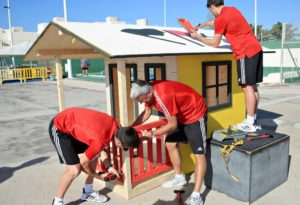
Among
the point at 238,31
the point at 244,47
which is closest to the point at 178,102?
the point at 244,47

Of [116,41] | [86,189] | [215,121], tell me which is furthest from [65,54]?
[215,121]

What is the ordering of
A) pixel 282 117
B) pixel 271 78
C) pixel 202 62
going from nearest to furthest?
pixel 202 62 < pixel 282 117 < pixel 271 78

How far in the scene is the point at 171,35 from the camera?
5527 mm

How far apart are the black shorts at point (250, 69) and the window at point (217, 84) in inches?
29.6

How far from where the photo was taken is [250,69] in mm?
4496

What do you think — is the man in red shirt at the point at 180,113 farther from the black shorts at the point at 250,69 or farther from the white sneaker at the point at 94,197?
the white sneaker at the point at 94,197

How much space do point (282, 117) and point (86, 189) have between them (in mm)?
7184

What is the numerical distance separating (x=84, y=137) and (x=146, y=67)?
2230 millimetres

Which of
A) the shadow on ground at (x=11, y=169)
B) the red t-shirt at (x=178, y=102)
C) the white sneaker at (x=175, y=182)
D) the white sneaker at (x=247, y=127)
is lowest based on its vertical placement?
the shadow on ground at (x=11, y=169)

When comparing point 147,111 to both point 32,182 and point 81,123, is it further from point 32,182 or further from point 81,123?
point 32,182

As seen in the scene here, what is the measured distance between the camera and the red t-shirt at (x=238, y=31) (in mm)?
4492

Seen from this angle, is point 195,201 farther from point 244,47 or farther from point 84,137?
point 244,47

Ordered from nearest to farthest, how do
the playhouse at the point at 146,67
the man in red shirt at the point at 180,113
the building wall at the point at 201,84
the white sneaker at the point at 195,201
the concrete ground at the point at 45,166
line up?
1. the man in red shirt at the point at 180,113
2. the white sneaker at the point at 195,201
3. the playhouse at the point at 146,67
4. the concrete ground at the point at 45,166
5. the building wall at the point at 201,84

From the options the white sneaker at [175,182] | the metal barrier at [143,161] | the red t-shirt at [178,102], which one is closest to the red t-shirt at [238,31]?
the red t-shirt at [178,102]
